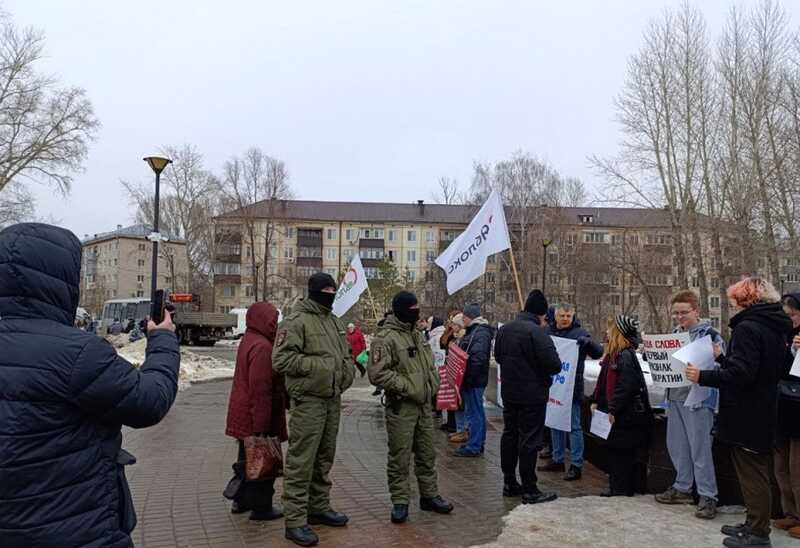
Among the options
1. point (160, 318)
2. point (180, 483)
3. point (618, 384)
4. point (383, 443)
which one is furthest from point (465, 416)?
point (160, 318)

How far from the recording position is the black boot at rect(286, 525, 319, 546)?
4.79 metres

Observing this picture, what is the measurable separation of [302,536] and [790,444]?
154 inches

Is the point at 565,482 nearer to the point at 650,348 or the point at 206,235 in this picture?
the point at 650,348

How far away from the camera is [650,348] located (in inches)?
231

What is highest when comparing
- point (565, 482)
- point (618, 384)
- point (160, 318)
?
point (160, 318)

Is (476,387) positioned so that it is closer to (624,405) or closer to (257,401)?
(624,405)

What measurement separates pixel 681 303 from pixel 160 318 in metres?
4.77

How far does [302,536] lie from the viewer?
4.81 m

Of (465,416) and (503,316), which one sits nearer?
(465,416)

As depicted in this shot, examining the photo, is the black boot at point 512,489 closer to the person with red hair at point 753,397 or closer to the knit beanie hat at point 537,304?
the knit beanie hat at point 537,304

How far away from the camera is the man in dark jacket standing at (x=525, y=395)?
613 centimetres

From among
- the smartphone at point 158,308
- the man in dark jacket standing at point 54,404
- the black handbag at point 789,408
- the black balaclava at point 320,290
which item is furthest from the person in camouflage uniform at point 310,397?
the black handbag at point 789,408

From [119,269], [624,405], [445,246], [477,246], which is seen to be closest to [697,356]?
[624,405]

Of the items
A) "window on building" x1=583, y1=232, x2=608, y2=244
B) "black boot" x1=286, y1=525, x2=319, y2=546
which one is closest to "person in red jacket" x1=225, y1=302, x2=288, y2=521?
"black boot" x1=286, y1=525, x2=319, y2=546
